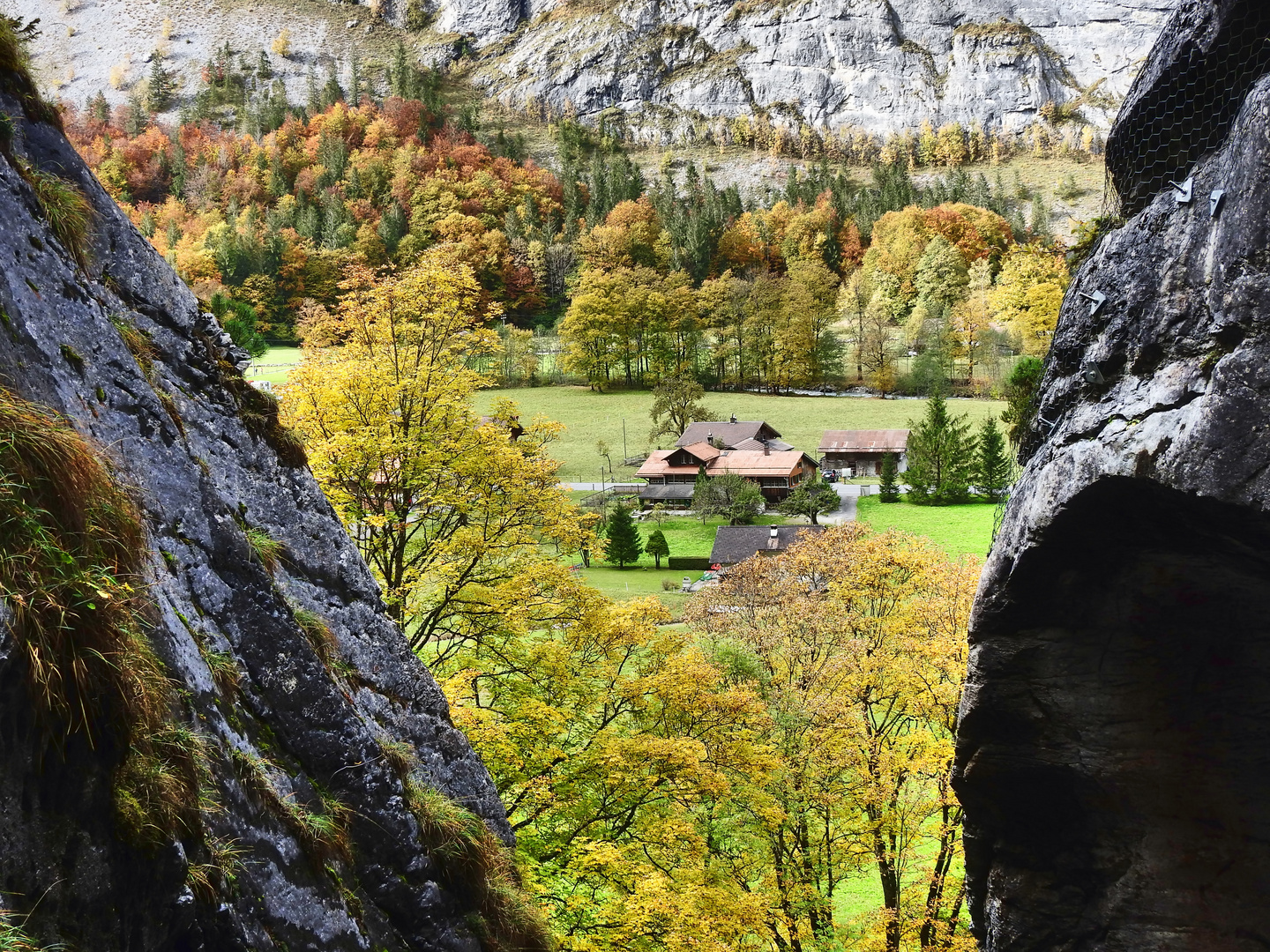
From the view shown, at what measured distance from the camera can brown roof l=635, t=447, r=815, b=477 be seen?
55.8m

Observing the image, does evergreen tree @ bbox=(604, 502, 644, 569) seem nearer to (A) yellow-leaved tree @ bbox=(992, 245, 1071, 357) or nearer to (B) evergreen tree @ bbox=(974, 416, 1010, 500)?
(B) evergreen tree @ bbox=(974, 416, 1010, 500)

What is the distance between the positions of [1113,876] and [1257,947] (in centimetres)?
109

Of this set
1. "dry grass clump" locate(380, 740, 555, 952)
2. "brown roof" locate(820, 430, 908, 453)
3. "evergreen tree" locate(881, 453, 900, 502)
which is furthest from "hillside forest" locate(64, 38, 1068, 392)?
"dry grass clump" locate(380, 740, 555, 952)

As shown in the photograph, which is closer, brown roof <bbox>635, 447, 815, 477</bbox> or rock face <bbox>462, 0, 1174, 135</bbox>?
brown roof <bbox>635, 447, 815, 477</bbox>

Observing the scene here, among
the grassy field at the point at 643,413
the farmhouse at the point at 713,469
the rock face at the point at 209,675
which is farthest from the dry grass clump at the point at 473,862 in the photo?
the grassy field at the point at 643,413

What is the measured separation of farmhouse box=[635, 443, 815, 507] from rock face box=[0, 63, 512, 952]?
46617 millimetres

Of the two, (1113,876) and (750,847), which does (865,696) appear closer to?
(750,847)

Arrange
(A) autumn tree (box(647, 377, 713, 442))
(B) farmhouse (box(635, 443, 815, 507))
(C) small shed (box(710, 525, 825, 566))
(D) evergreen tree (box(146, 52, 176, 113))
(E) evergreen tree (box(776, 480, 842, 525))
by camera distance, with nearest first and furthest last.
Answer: (C) small shed (box(710, 525, 825, 566)) → (E) evergreen tree (box(776, 480, 842, 525)) → (B) farmhouse (box(635, 443, 815, 507)) → (A) autumn tree (box(647, 377, 713, 442)) → (D) evergreen tree (box(146, 52, 176, 113))

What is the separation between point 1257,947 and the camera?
7328 millimetres

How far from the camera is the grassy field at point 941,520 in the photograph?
43.5m

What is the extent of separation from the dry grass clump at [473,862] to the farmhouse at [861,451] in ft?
175

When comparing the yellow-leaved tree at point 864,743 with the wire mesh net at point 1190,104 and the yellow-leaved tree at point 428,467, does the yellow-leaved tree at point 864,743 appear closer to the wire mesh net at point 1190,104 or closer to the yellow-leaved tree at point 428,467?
the yellow-leaved tree at point 428,467

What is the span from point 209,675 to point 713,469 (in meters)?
51.5

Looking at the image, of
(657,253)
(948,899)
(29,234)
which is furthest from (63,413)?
(657,253)
